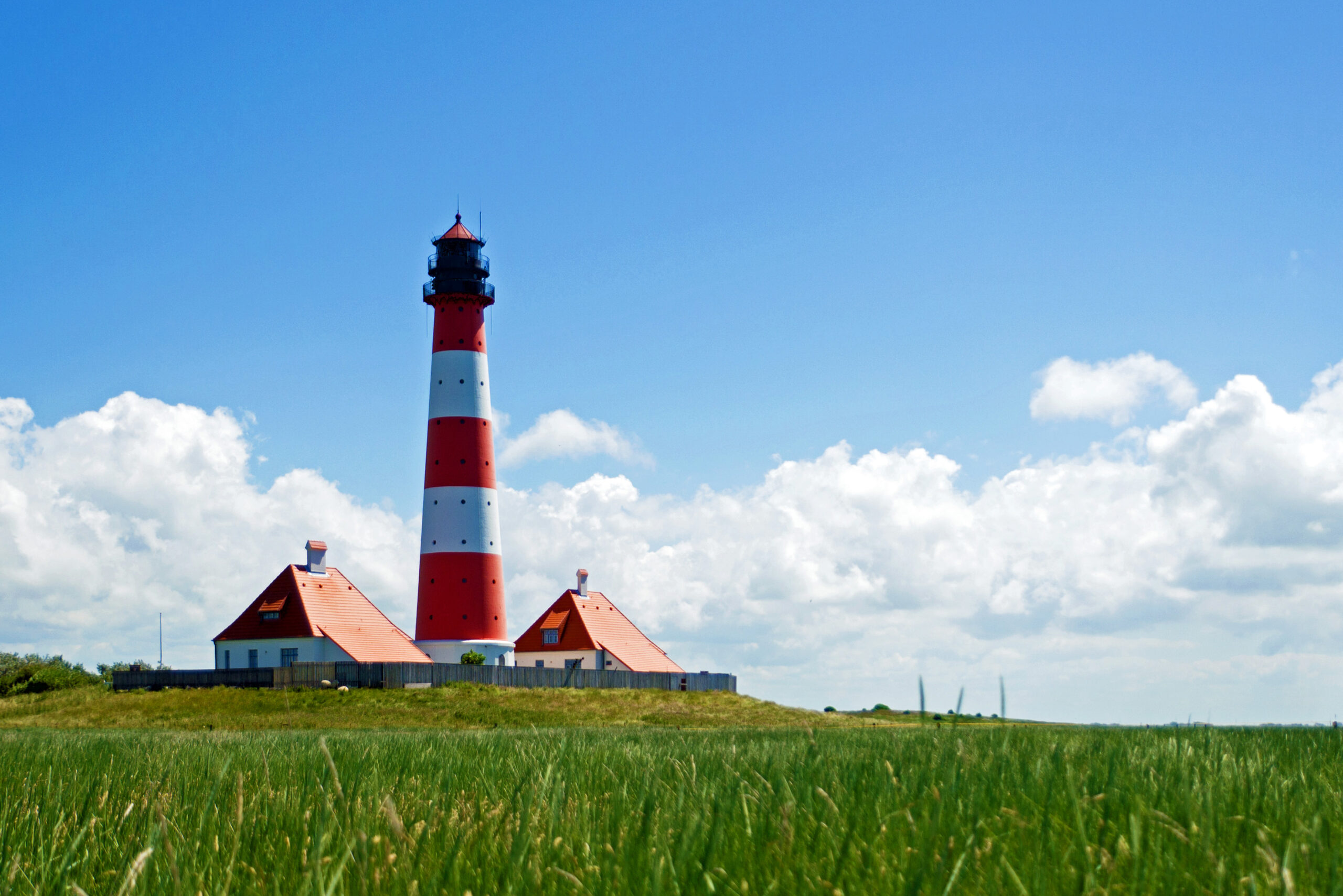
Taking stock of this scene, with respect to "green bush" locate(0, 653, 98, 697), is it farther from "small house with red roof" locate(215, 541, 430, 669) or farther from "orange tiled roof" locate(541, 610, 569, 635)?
"orange tiled roof" locate(541, 610, 569, 635)

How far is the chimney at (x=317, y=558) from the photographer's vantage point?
173ft

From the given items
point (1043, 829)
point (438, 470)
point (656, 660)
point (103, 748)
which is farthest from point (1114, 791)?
point (656, 660)

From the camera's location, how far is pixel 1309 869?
2211mm

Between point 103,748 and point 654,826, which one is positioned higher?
point 654,826

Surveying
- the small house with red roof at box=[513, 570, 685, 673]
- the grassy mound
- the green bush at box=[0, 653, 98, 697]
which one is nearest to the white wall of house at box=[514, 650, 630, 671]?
the small house with red roof at box=[513, 570, 685, 673]

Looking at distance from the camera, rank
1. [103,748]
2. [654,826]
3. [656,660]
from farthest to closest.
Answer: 1. [656,660]
2. [103,748]
3. [654,826]

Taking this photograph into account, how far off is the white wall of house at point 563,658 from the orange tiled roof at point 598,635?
0.19 meters

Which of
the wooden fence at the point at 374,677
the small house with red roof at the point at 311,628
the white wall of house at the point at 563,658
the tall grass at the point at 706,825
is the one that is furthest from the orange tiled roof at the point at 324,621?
the tall grass at the point at 706,825

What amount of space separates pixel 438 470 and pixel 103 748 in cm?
4101

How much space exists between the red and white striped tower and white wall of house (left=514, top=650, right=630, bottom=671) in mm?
8780

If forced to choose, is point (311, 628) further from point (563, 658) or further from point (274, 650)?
point (563, 658)

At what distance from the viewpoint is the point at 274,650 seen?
4981 centimetres

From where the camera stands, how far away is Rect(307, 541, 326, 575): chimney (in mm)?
52625

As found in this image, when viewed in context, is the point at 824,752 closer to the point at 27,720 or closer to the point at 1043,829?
the point at 1043,829
